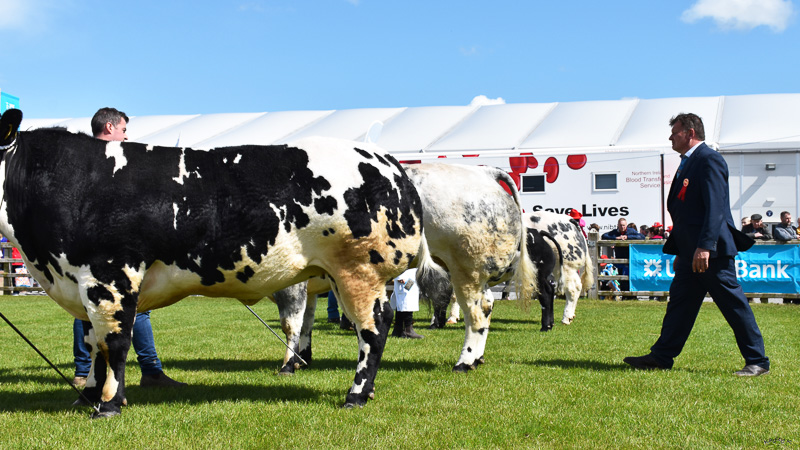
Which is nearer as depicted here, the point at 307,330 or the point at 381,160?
the point at 381,160

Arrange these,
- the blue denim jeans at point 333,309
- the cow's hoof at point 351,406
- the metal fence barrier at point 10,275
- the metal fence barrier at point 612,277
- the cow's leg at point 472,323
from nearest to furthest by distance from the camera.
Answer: the cow's hoof at point 351,406
the cow's leg at point 472,323
the blue denim jeans at point 333,309
the metal fence barrier at point 612,277
the metal fence barrier at point 10,275

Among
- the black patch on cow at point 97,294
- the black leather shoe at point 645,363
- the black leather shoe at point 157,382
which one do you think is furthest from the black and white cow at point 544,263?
the black patch on cow at point 97,294

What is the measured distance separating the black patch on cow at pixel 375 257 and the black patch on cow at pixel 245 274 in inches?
30.8

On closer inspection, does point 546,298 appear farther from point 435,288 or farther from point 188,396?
point 188,396

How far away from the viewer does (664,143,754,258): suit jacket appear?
617 cm

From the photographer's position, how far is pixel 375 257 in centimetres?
513

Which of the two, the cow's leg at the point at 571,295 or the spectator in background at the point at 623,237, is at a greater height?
the spectator in background at the point at 623,237

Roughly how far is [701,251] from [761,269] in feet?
36.7

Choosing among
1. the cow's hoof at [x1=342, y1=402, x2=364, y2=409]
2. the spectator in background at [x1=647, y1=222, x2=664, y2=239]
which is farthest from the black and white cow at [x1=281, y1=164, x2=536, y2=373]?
the spectator in background at [x1=647, y1=222, x2=664, y2=239]

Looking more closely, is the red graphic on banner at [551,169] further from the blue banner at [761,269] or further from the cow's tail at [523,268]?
the cow's tail at [523,268]

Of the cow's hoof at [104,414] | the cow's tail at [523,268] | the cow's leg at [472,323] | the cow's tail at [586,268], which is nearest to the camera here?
the cow's hoof at [104,414]

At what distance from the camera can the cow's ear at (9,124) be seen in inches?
179

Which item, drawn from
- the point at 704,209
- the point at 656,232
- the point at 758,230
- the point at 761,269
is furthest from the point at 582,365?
the point at 656,232

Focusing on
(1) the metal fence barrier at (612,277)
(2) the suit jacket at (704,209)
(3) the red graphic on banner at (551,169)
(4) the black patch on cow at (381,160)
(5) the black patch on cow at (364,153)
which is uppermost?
(3) the red graphic on banner at (551,169)
